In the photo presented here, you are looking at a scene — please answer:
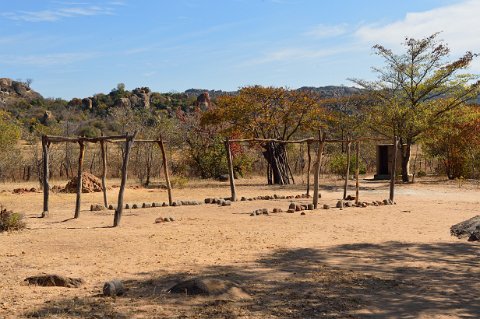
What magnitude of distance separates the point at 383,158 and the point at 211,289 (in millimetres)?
22911

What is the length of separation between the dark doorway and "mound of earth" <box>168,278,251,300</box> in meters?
22.5

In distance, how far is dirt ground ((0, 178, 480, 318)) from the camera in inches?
226

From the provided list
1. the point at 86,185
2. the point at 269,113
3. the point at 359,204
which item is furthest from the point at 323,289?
the point at 269,113

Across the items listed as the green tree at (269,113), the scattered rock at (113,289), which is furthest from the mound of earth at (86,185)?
the scattered rock at (113,289)

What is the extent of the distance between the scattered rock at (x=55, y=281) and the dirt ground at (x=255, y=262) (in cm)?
13

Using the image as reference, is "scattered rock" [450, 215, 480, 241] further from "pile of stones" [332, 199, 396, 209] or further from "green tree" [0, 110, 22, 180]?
"green tree" [0, 110, 22, 180]


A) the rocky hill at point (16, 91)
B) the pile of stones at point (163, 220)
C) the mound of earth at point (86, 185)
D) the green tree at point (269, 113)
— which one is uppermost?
the rocky hill at point (16, 91)

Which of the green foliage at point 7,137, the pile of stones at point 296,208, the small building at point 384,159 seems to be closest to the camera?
the pile of stones at point 296,208

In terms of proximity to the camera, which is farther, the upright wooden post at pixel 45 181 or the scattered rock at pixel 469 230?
the upright wooden post at pixel 45 181

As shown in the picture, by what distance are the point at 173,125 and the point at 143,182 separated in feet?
17.5

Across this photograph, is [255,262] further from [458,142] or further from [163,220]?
[458,142]

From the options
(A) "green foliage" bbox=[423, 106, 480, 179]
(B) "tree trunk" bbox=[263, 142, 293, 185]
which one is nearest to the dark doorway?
(A) "green foliage" bbox=[423, 106, 480, 179]

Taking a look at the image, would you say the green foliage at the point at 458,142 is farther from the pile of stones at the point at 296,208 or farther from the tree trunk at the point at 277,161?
the pile of stones at the point at 296,208

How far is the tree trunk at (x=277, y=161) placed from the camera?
24312mm
